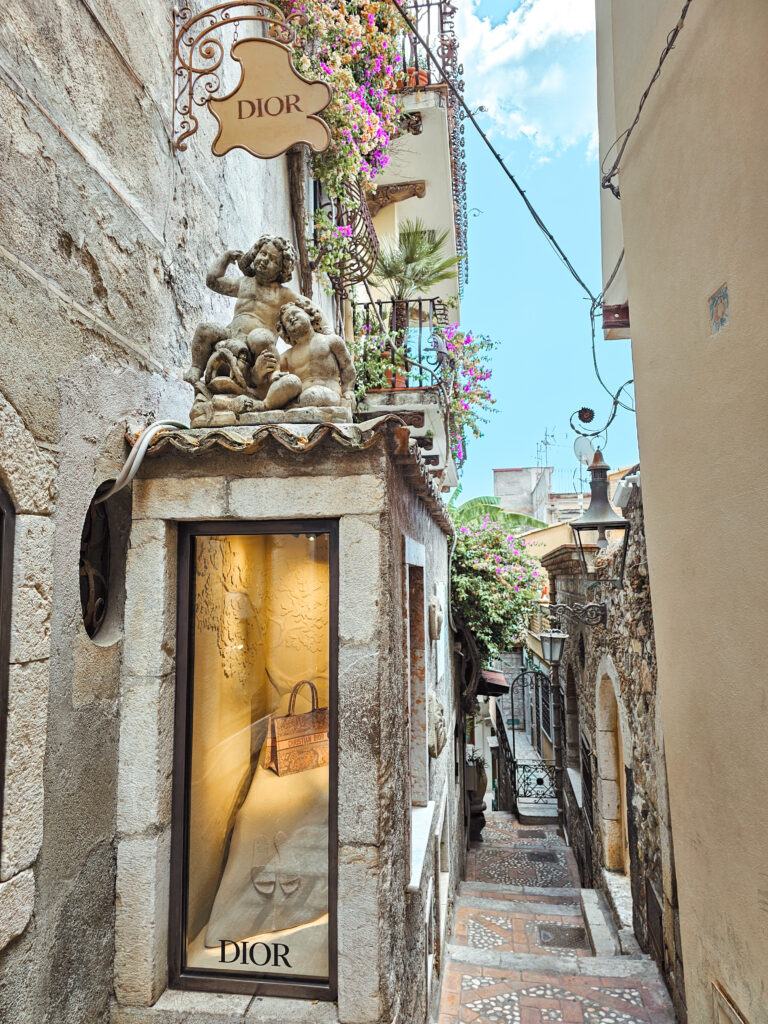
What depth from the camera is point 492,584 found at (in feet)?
32.4

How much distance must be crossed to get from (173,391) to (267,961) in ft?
9.21

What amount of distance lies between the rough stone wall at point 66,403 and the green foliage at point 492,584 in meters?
7.40

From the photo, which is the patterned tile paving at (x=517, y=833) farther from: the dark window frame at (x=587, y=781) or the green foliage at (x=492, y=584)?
the green foliage at (x=492, y=584)

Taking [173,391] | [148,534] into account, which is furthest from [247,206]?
[148,534]

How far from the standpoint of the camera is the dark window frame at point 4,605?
2.04 metres

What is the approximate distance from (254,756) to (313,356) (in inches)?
78.5

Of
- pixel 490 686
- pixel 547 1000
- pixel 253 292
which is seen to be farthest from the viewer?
pixel 490 686

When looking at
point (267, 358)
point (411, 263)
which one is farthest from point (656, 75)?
point (411, 263)

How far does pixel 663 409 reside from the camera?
3520 millimetres

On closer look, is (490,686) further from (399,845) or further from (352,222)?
(399,845)

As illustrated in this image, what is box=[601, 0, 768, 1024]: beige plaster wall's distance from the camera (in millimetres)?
2412

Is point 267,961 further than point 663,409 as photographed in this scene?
No

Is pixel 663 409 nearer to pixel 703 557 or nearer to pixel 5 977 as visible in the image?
pixel 703 557

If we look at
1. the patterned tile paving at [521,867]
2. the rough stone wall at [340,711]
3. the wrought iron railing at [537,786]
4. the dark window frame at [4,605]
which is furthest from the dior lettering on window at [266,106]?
the wrought iron railing at [537,786]
